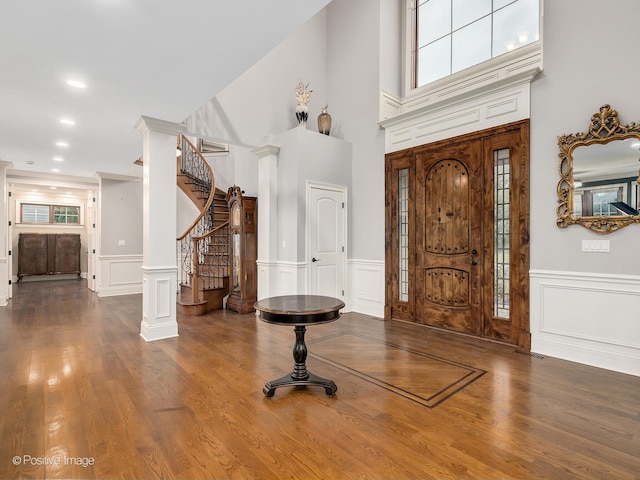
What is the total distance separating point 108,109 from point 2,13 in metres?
1.67

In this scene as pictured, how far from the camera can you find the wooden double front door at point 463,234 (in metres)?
3.90

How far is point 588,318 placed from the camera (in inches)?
134

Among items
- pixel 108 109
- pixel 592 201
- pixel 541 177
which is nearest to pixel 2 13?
pixel 108 109

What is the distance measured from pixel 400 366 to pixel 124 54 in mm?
3689

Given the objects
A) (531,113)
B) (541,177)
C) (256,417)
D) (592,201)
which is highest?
(531,113)

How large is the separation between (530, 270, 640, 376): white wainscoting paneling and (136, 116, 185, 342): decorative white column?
4.33 m

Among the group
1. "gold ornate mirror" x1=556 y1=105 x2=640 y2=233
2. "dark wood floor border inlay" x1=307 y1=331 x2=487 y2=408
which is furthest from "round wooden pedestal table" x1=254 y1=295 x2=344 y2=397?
"gold ornate mirror" x1=556 y1=105 x2=640 y2=233

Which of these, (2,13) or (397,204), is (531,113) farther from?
(2,13)

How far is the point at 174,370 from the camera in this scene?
10.3 ft

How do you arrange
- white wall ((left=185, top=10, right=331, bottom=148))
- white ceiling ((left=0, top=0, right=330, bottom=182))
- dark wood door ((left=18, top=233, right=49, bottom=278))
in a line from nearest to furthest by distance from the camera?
white ceiling ((left=0, top=0, right=330, bottom=182)), white wall ((left=185, top=10, right=331, bottom=148)), dark wood door ((left=18, top=233, right=49, bottom=278))

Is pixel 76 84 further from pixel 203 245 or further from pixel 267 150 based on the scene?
pixel 203 245

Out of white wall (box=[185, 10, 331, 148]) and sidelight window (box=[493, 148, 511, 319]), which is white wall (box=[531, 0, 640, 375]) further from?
white wall (box=[185, 10, 331, 148])

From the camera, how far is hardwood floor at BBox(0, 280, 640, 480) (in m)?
1.82

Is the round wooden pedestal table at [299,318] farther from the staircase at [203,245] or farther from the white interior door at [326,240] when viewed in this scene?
the staircase at [203,245]
